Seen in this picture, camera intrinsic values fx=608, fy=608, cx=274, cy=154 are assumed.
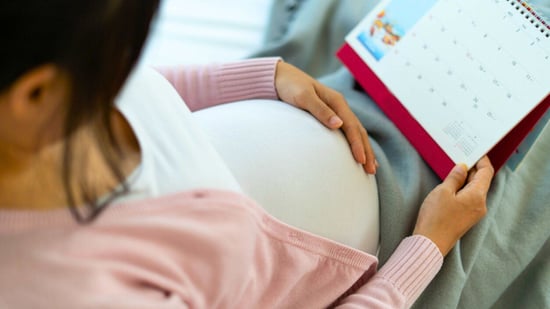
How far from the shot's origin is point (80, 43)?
1.20ft

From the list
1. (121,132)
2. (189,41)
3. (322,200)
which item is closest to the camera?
(121,132)

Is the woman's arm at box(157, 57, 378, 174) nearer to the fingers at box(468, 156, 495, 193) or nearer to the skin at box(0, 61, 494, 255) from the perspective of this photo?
the skin at box(0, 61, 494, 255)

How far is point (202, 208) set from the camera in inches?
20.6

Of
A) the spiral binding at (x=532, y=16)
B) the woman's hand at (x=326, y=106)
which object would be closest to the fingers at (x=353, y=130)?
the woman's hand at (x=326, y=106)

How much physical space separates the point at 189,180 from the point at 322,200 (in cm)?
18

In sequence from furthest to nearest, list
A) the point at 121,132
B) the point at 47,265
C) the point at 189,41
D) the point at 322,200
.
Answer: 1. the point at 189,41
2. the point at 322,200
3. the point at 121,132
4. the point at 47,265

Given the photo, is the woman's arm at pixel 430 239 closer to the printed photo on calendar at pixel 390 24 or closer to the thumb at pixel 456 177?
the thumb at pixel 456 177

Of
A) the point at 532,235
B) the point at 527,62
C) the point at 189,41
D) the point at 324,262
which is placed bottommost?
the point at 189,41

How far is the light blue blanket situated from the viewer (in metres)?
0.72

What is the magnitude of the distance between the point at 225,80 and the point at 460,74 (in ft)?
0.96

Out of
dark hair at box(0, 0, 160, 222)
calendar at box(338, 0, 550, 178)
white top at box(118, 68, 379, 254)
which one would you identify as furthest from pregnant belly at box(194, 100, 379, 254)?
dark hair at box(0, 0, 160, 222)

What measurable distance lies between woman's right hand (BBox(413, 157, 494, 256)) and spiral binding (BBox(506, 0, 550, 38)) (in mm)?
163

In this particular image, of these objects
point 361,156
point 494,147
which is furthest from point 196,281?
point 494,147

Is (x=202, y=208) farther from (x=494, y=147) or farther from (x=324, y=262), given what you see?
(x=494, y=147)
